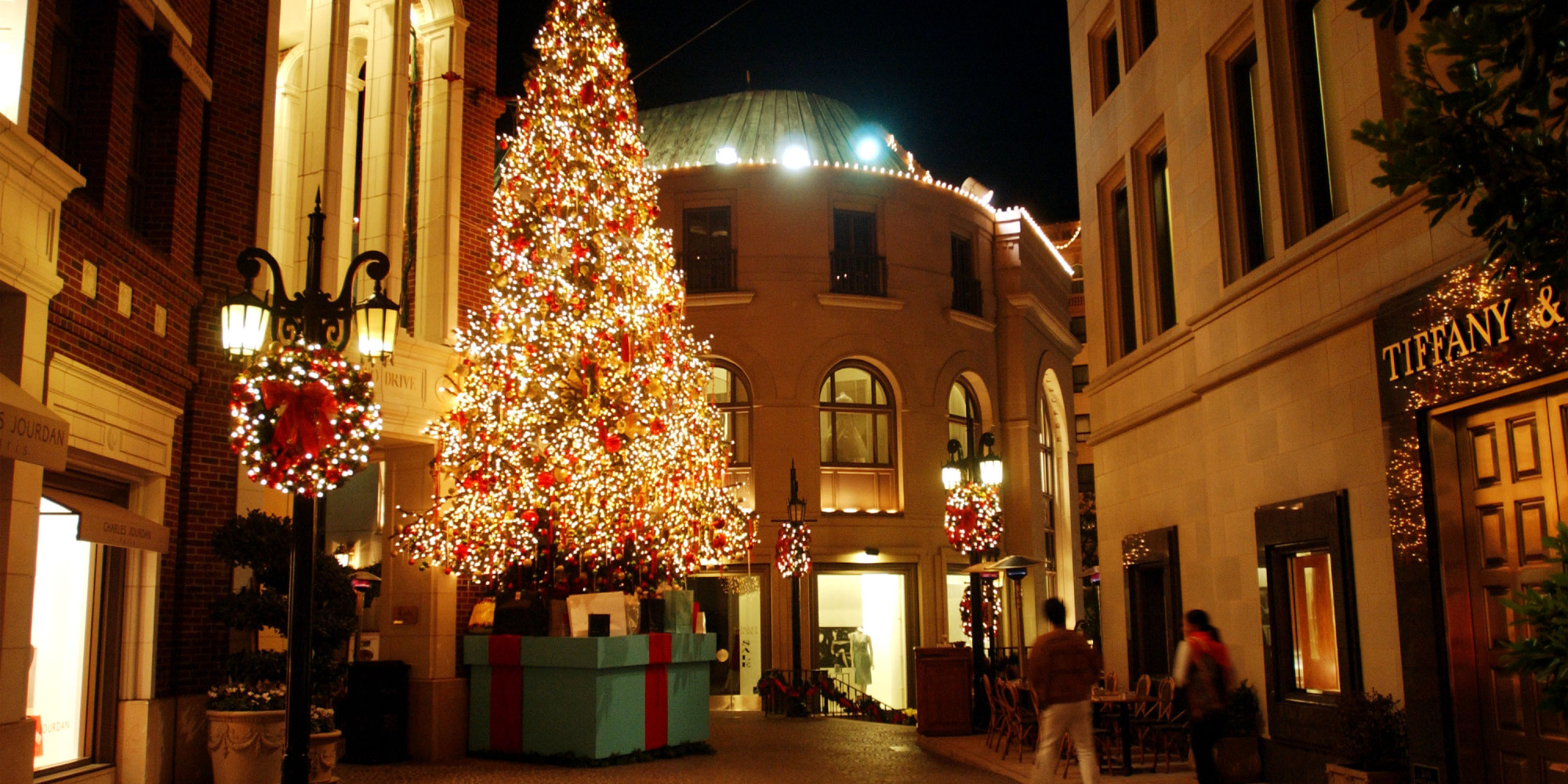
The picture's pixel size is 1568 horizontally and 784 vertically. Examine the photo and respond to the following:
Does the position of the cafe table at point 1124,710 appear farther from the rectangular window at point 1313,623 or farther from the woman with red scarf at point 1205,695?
the woman with red scarf at point 1205,695

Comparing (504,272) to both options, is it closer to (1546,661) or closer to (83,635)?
(83,635)

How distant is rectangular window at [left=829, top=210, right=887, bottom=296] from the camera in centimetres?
3181

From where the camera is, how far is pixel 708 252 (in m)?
31.6

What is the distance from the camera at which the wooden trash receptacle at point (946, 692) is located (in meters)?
18.8

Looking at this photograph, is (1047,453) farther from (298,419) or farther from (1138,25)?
(298,419)

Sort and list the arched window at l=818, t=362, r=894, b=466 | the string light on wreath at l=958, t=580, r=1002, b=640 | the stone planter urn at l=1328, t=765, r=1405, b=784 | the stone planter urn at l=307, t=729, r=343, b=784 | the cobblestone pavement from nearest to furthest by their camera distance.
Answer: the stone planter urn at l=1328, t=765, r=1405, b=784
the stone planter urn at l=307, t=729, r=343, b=784
the cobblestone pavement
the string light on wreath at l=958, t=580, r=1002, b=640
the arched window at l=818, t=362, r=894, b=466

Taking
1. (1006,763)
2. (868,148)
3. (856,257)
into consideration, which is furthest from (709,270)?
(1006,763)

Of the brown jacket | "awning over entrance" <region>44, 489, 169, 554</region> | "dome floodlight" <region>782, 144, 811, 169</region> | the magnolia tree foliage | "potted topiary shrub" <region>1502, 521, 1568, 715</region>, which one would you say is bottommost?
the brown jacket

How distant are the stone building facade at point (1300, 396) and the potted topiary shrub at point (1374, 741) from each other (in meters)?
0.31

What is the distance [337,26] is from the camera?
16.1 metres

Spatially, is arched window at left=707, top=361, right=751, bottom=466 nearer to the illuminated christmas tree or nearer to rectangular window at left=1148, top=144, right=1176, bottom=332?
the illuminated christmas tree

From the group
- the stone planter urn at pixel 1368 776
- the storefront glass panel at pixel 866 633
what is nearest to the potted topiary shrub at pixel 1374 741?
the stone planter urn at pixel 1368 776

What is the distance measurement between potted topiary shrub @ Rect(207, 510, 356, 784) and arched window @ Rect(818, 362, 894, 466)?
18.9 m

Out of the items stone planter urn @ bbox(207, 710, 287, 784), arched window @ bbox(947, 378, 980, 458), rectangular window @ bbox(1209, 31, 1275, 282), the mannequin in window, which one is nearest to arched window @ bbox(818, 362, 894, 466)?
arched window @ bbox(947, 378, 980, 458)
